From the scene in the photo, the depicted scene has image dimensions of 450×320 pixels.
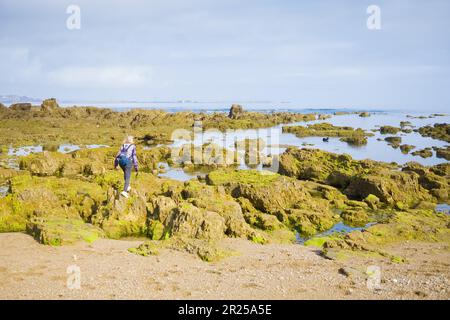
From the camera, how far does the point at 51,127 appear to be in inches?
3472

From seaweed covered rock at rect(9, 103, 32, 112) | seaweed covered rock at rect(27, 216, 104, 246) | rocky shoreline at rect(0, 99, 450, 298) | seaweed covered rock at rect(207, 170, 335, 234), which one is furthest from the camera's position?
seaweed covered rock at rect(9, 103, 32, 112)

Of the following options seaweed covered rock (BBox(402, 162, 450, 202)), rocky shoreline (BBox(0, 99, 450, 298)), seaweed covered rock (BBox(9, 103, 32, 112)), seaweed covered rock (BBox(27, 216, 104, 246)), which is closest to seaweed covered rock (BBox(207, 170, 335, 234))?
rocky shoreline (BBox(0, 99, 450, 298))

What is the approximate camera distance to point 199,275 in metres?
14.3

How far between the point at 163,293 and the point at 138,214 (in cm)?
931

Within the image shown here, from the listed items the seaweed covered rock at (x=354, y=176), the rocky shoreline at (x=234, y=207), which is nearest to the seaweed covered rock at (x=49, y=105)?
the rocky shoreline at (x=234, y=207)

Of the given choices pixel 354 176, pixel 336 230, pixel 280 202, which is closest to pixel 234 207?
pixel 280 202

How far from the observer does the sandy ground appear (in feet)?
40.8

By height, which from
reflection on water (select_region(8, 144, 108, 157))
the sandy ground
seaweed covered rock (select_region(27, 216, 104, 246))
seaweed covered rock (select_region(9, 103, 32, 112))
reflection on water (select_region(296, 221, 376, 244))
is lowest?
reflection on water (select_region(296, 221, 376, 244))

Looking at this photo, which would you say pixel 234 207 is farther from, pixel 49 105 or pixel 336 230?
pixel 49 105

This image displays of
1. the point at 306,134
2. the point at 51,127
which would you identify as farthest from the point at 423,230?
the point at 51,127

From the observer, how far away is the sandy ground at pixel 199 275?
12.4 m

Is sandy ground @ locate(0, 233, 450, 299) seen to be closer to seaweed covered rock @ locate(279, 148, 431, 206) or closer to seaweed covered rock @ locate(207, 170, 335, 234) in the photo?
seaweed covered rock @ locate(207, 170, 335, 234)

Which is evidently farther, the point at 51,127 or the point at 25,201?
the point at 51,127
